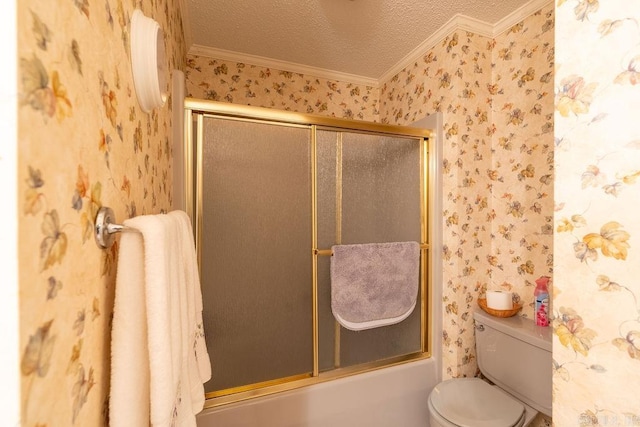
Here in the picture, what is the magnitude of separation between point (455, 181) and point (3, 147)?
161 centimetres

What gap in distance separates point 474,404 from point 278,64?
2.20 metres

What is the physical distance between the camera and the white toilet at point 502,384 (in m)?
1.19

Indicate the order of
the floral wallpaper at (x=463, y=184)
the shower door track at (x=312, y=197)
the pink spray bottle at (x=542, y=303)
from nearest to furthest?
the shower door track at (x=312, y=197), the pink spray bottle at (x=542, y=303), the floral wallpaper at (x=463, y=184)

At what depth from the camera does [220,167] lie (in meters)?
1.21

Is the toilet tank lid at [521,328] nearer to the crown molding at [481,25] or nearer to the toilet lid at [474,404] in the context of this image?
the toilet lid at [474,404]

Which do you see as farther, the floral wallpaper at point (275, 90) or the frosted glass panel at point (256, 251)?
the floral wallpaper at point (275, 90)

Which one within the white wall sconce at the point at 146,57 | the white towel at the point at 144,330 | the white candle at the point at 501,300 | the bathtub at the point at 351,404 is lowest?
the bathtub at the point at 351,404

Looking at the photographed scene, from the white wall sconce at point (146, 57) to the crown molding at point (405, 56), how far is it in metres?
0.98

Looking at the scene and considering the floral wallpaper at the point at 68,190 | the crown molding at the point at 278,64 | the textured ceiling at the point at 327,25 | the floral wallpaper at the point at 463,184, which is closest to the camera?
the floral wallpaper at the point at 68,190

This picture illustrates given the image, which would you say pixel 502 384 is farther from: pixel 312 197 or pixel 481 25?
pixel 481 25

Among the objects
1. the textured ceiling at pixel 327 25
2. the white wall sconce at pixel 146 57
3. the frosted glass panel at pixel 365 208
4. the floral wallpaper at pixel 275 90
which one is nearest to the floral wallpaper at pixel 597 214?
the white wall sconce at pixel 146 57

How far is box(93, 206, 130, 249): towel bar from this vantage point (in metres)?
0.44

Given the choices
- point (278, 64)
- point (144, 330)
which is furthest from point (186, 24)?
point (144, 330)

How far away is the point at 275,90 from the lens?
76.7 inches
